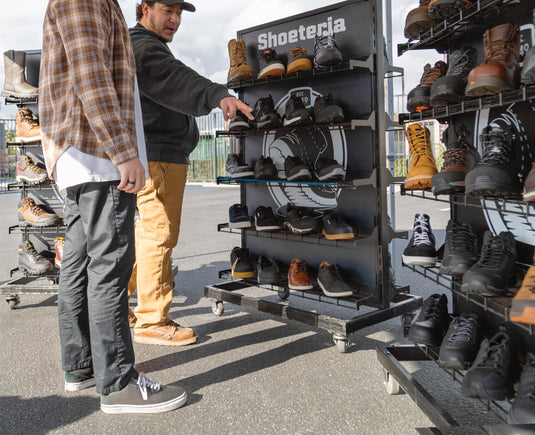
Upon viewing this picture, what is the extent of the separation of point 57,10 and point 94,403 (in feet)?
5.44

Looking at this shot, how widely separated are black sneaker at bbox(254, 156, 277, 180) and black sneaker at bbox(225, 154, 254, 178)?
0.09 meters

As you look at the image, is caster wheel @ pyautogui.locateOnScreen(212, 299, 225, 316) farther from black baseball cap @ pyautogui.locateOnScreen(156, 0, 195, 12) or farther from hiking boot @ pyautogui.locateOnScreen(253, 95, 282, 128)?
black baseball cap @ pyautogui.locateOnScreen(156, 0, 195, 12)

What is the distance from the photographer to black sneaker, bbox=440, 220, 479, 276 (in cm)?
179

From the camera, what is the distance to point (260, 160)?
3365mm

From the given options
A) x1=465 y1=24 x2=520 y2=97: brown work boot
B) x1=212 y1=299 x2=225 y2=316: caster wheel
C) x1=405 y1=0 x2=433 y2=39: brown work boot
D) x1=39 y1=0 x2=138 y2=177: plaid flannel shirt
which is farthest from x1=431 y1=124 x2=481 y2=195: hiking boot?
x1=212 y1=299 x2=225 y2=316: caster wheel

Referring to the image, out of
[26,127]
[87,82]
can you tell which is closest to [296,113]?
[87,82]

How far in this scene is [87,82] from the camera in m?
1.81

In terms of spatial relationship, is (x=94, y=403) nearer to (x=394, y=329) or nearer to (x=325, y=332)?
(x=325, y=332)

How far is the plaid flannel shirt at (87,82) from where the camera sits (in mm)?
1799

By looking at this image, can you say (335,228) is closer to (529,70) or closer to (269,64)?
(269,64)

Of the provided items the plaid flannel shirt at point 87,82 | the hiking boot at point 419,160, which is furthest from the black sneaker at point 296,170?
the plaid flannel shirt at point 87,82

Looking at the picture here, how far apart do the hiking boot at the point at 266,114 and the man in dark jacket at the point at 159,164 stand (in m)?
0.46

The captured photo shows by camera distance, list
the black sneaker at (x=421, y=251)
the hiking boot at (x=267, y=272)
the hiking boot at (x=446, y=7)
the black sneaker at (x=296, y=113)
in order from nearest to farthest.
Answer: the hiking boot at (x=446, y=7), the black sneaker at (x=421, y=251), the black sneaker at (x=296, y=113), the hiking boot at (x=267, y=272)

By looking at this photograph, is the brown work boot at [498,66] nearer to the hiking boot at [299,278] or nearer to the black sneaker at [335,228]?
the black sneaker at [335,228]
